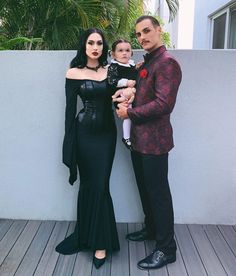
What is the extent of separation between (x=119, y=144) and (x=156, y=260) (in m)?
0.99

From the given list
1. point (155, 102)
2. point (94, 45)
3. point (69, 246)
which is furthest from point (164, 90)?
point (69, 246)

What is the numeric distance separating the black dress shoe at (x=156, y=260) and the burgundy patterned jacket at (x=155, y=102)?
75 cm

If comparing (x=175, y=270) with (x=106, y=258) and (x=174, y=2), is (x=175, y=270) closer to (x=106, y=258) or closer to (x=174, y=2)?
(x=106, y=258)

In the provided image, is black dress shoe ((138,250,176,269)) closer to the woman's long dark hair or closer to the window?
the woman's long dark hair

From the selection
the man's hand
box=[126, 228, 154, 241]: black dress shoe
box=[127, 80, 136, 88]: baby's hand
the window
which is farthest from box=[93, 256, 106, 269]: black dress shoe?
the window

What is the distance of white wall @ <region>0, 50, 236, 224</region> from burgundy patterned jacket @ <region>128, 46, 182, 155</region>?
0.57 meters

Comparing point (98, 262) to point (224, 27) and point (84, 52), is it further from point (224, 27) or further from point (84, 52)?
point (224, 27)

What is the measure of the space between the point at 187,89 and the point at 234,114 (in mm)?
446

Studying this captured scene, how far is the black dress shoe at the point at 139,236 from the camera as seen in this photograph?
9.15ft

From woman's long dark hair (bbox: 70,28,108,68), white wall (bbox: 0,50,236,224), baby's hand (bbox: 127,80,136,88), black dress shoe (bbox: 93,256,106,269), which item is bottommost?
black dress shoe (bbox: 93,256,106,269)

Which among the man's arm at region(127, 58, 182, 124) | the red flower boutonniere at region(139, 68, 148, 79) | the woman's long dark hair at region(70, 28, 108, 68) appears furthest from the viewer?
the woman's long dark hair at region(70, 28, 108, 68)

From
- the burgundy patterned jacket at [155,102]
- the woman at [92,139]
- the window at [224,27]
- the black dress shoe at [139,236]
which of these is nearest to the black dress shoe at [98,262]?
the woman at [92,139]

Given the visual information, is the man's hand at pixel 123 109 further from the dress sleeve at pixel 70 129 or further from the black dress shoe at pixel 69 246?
the black dress shoe at pixel 69 246

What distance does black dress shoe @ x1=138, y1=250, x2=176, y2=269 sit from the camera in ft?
7.90
